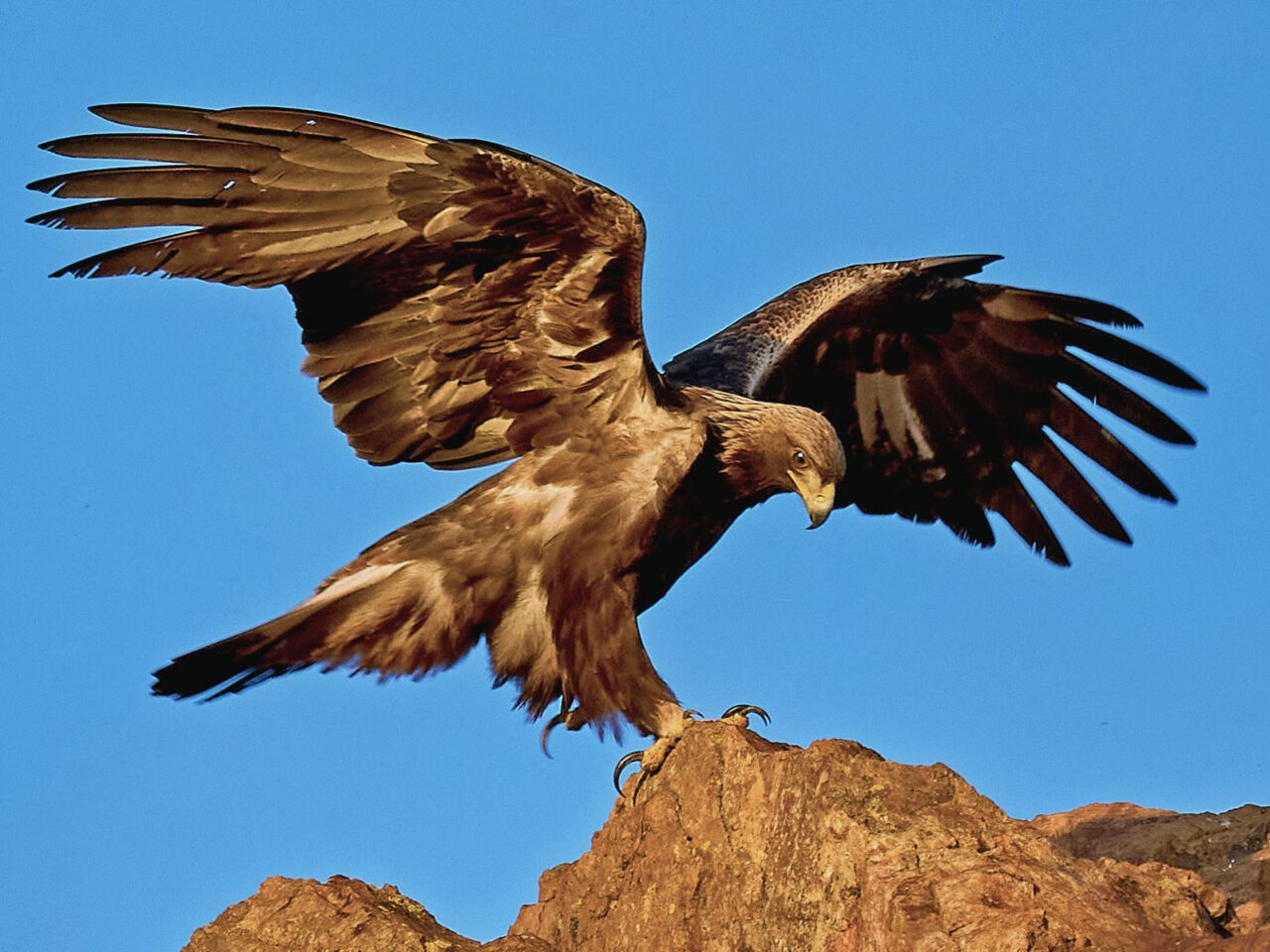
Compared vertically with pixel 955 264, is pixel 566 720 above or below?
below

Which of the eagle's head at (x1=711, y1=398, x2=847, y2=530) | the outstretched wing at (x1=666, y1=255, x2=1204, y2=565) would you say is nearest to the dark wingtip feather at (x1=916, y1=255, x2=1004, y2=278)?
the outstretched wing at (x1=666, y1=255, x2=1204, y2=565)

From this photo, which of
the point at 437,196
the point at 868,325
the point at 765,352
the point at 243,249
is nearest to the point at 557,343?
the point at 437,196

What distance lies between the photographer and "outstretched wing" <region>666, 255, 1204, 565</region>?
955 centimetres

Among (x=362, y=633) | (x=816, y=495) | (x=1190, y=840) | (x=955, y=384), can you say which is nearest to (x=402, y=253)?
(x=362, y=633)

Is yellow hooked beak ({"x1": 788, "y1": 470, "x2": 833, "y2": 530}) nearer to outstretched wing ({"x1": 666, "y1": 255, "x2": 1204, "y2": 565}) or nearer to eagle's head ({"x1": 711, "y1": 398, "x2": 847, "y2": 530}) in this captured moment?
eagle's head ({"x1": 711, "y1": 398, "x2": 847, "y2": 530})

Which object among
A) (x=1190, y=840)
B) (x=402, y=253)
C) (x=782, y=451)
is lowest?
(x=1190, y=840)

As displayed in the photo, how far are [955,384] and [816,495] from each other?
2.63 meters

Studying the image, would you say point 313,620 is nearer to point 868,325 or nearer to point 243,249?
point 243,249

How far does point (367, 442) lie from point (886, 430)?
358 cm

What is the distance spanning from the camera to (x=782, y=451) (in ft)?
25.8

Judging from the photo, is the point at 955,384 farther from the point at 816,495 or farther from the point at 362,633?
the point at 362,633

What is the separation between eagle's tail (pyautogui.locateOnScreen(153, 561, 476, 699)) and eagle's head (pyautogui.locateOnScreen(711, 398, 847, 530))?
5.00 feet

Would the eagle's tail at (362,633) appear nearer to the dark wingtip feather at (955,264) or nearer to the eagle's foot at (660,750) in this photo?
the eagle's foot at (660,750)

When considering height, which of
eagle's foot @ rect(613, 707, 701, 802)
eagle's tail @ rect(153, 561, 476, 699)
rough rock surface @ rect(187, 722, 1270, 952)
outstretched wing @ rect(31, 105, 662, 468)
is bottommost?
rough rock surface @ rect(187, 722, 1270, 952)
